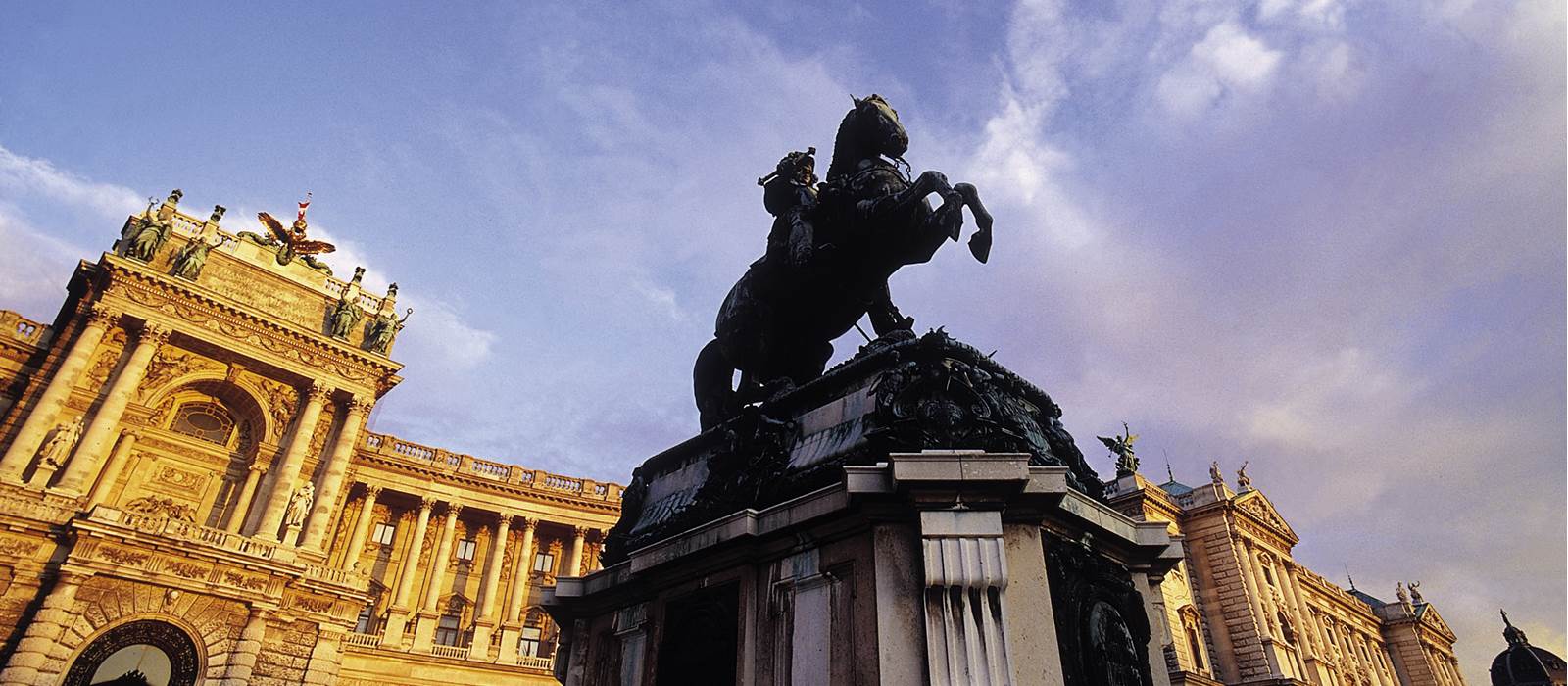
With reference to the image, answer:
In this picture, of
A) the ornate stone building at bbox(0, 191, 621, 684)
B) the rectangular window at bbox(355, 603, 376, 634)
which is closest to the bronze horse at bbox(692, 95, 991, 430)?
the ornate stone building at bbox(0, 191, 621, 684)

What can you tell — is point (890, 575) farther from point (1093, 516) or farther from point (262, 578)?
point (262, 578)

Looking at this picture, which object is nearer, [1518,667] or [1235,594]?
[1518,667]

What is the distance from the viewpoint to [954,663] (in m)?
3.31

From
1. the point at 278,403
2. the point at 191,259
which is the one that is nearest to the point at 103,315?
the point at 191,259

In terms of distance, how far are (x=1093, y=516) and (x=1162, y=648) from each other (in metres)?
0.95

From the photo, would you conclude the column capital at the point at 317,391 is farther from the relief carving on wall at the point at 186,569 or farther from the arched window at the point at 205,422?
the relief carving on wall at the point at 186,569

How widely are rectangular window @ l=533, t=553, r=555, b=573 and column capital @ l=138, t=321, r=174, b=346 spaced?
18.8 metres

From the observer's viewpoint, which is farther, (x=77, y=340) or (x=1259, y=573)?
(x=1259, y=573)

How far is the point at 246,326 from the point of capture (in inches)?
1196

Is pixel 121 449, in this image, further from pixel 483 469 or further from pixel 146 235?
pixel 483 469

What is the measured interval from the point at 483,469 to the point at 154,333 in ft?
50.0

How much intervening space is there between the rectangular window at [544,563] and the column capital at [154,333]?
18762 millimetres

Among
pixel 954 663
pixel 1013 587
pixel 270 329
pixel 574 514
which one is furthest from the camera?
pixel 574 514

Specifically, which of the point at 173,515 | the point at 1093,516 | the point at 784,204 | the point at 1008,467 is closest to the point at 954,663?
the point at 1008,467
